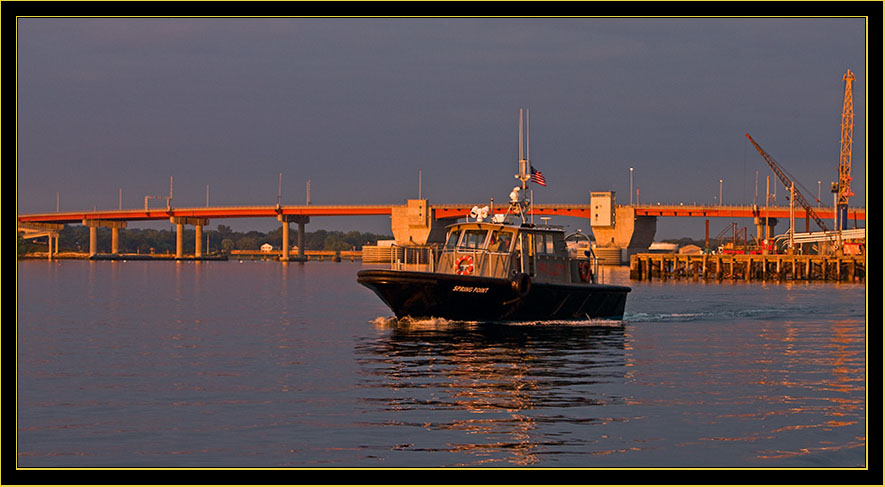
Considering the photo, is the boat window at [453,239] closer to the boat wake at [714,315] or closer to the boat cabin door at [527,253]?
the boat cabin door at [527,253]

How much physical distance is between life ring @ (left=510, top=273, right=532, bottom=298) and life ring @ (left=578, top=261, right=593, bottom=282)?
3961 millimetres

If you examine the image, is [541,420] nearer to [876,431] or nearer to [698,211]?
[876,431]

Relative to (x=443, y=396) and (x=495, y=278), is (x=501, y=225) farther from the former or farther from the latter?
(x=443, y=396)

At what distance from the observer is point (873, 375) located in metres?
14.4

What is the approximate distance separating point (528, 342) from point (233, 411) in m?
14.1

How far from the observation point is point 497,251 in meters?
36.6

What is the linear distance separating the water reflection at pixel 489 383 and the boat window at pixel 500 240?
2656 mm

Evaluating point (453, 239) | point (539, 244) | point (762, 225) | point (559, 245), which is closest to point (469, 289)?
point (453, 239)

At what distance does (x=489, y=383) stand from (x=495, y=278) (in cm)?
1307

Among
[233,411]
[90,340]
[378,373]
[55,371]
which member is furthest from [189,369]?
[90,340]

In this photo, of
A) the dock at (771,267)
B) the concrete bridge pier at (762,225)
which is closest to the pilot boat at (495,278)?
the dock at (771,267)

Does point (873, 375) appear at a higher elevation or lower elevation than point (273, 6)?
lower

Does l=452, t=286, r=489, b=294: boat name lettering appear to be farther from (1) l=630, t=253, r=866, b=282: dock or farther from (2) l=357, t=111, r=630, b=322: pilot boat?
(1) l=630, t=253, r=866, b=282: dock

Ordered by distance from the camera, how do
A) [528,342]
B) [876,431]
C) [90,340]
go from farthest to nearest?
[90,340] → [528,342] → [876,431]
